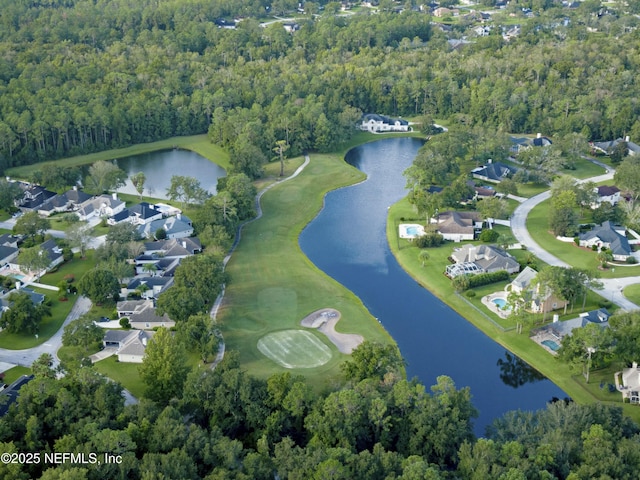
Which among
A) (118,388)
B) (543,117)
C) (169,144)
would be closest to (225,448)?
(118,388)

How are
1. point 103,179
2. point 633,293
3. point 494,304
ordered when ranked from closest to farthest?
point 494,304 → point 633,293 → point 103,179

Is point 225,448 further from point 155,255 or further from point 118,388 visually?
point 155,255

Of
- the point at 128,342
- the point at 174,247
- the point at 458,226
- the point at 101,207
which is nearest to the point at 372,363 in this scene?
the point at 128,342

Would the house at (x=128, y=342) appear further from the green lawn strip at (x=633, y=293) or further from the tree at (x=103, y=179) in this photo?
the green lawn strip at (x=633, y=293)

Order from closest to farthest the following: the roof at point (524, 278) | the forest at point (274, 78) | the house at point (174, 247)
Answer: the roof at point (524, 278), the house at point (174, 247), the forest at point (274, 78)

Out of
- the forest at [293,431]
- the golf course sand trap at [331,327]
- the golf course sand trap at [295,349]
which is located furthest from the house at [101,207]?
the forest at [293,431]

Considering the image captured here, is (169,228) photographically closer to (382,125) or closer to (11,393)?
(11,393)
